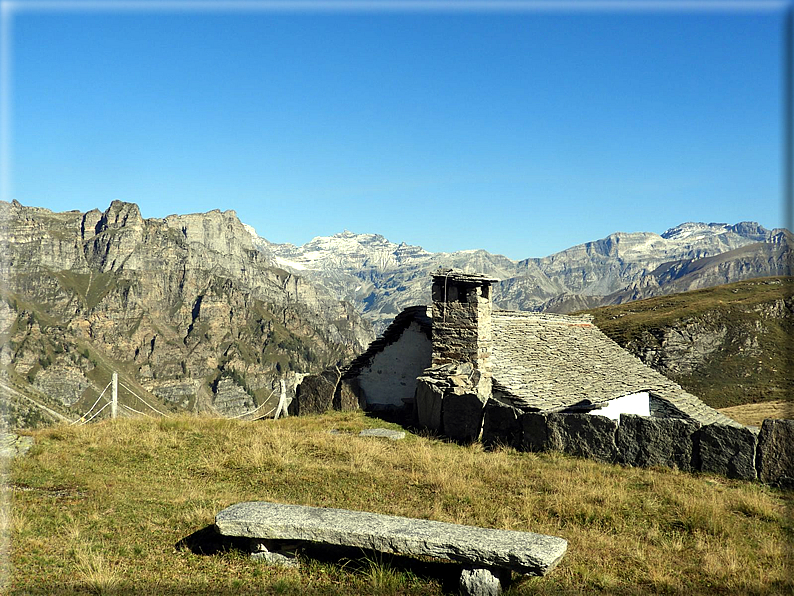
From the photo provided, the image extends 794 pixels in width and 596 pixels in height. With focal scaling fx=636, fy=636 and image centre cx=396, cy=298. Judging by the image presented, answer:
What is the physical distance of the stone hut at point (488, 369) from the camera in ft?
63.9

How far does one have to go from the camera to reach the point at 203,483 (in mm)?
11367

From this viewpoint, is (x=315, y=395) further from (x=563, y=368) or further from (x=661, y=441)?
(x=661, y=441)

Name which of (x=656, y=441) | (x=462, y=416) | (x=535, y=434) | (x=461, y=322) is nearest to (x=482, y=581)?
(x=656, y=441)

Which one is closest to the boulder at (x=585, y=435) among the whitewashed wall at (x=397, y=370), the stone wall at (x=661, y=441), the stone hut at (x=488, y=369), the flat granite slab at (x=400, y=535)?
the stone wall at (x=661, y=441)

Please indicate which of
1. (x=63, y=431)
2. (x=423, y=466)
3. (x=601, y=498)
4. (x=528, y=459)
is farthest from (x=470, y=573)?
(x=63, y=431)

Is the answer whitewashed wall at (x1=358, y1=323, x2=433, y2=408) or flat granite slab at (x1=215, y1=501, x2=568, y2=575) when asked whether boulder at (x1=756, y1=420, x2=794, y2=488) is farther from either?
whitewashed wall at (x1=358, y1=323, x2=433, y2=408)

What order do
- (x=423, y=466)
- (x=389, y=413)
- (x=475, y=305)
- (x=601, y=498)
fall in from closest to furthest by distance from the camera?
(x=601, y=498)
(x=423, y=466)
(x=475, y=305)
(x=389, y=413)

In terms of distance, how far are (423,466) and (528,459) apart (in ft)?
9.55

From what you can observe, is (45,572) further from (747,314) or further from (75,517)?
(747,314)

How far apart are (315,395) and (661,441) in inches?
535

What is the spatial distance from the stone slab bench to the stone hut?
884 centimetres

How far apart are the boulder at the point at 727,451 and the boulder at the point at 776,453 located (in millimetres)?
148

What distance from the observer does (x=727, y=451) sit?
12.8 meters

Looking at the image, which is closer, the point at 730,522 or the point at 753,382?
the point at 730,522
